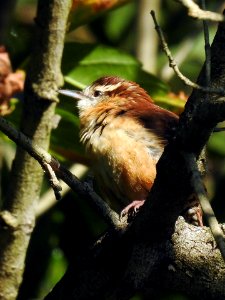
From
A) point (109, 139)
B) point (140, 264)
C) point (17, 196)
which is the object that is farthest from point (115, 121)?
point (140, 264)

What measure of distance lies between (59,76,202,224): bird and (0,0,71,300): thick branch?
64 centimetres

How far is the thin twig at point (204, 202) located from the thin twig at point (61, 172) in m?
0.53

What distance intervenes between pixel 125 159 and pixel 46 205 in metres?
0.97

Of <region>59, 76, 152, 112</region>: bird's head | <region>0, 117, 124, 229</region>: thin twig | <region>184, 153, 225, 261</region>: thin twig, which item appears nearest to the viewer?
<region>184, 153, 225, 261</region>: thin twig

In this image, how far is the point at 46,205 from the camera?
214 inches

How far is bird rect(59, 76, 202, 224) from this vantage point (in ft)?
15.2

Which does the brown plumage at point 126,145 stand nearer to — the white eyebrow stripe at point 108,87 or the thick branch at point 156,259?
the white eyebrow stripe at point 108,87

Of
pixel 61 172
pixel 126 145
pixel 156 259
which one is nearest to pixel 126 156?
pixel 126 145

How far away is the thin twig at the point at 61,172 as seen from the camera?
3282 mm

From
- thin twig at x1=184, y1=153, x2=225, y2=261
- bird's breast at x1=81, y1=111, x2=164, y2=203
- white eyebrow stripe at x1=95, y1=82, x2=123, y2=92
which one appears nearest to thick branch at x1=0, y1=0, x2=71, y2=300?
bird's breast at x1=81, y1=111, x2=164, y2=203

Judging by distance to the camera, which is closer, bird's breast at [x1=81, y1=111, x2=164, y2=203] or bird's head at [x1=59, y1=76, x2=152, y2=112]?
bird's breast at [x1=81, y1=111, x2=164, y2=203]

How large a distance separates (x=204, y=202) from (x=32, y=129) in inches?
45.4

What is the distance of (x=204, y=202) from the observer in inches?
114

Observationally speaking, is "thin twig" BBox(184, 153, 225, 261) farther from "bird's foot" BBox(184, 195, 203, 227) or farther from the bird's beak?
the bird's beak
